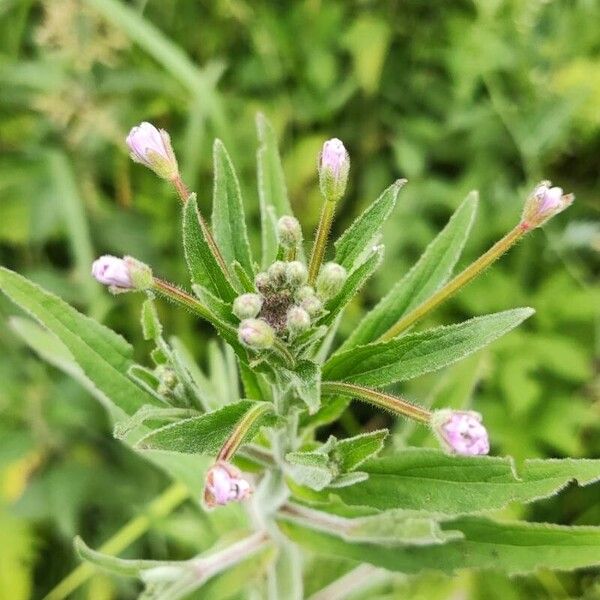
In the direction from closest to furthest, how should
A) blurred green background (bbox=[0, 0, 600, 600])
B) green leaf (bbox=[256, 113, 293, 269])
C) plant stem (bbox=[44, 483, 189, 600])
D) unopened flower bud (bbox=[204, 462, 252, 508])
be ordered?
unopened flower bud (bbox=[204, 462, 252, 508]) → green leaf (bbox=[256, 113, 293, 269]) → plant stem (bbox=[44, 483, 189, 600]) → blurred green background (bbox=[0, 0, 600, 600])

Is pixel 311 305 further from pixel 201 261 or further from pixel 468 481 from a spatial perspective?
pixel 468 481

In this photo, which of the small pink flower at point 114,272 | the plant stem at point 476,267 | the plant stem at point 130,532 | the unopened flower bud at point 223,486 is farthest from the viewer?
the plant stem at point 130,532

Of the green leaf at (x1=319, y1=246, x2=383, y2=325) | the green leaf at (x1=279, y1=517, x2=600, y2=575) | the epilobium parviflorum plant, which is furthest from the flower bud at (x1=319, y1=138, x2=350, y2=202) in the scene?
the green leaf at (x1=279, y1=517, x2=600, y2=575)

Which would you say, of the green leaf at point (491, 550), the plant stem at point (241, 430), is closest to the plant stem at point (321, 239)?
the plant stem at point (241, 430)

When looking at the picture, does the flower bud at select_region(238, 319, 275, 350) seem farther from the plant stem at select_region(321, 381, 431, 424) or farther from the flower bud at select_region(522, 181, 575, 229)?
the flower bud at select_region(522, 181, 575, 229)

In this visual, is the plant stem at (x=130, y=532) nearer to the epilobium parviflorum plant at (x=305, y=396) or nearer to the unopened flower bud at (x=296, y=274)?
the epilobium parviflorum plant at (x=305, y=396)

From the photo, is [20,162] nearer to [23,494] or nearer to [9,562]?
[23,494]

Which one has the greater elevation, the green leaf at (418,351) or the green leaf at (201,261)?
the green leaf at (201,261)

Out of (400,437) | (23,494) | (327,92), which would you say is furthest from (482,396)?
(23,494)
